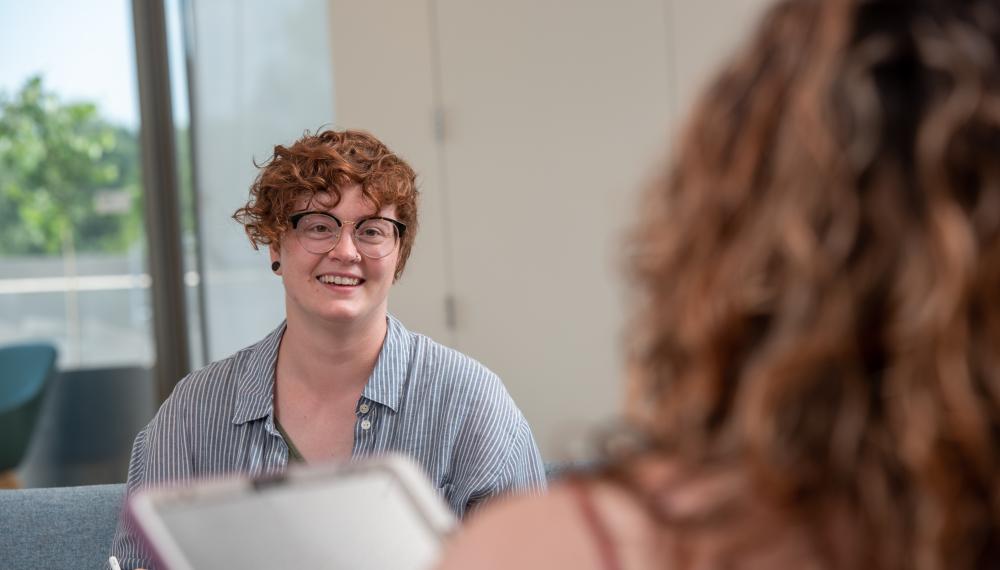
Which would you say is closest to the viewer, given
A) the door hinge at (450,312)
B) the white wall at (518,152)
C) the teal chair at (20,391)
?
the white wall at (518,152)

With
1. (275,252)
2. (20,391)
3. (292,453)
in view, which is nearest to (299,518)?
(292,453)

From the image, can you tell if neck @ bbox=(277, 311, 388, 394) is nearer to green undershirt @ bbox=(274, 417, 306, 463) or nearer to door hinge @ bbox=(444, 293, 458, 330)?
green undershirt @ bbox=(274, 417, 306, 463)

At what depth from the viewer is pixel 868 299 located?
2.18 ft

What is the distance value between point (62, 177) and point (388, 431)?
7.92ft

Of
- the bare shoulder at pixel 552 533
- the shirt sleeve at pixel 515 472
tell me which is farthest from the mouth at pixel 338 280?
the bare shoulder at pixel 552 533

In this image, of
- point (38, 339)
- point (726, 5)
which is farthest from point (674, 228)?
point (38, 339)

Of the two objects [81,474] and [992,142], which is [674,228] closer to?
[992,142]

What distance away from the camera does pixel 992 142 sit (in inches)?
26.1

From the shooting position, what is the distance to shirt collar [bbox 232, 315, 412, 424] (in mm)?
2010

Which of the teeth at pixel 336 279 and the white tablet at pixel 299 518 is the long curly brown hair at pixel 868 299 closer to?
the white tablet at pixel 299 518

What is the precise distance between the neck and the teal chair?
7.07ft

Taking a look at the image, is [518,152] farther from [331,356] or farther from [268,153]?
[331,356]

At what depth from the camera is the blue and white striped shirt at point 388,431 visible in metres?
1.98

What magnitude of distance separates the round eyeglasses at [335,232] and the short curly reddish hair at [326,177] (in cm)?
3
